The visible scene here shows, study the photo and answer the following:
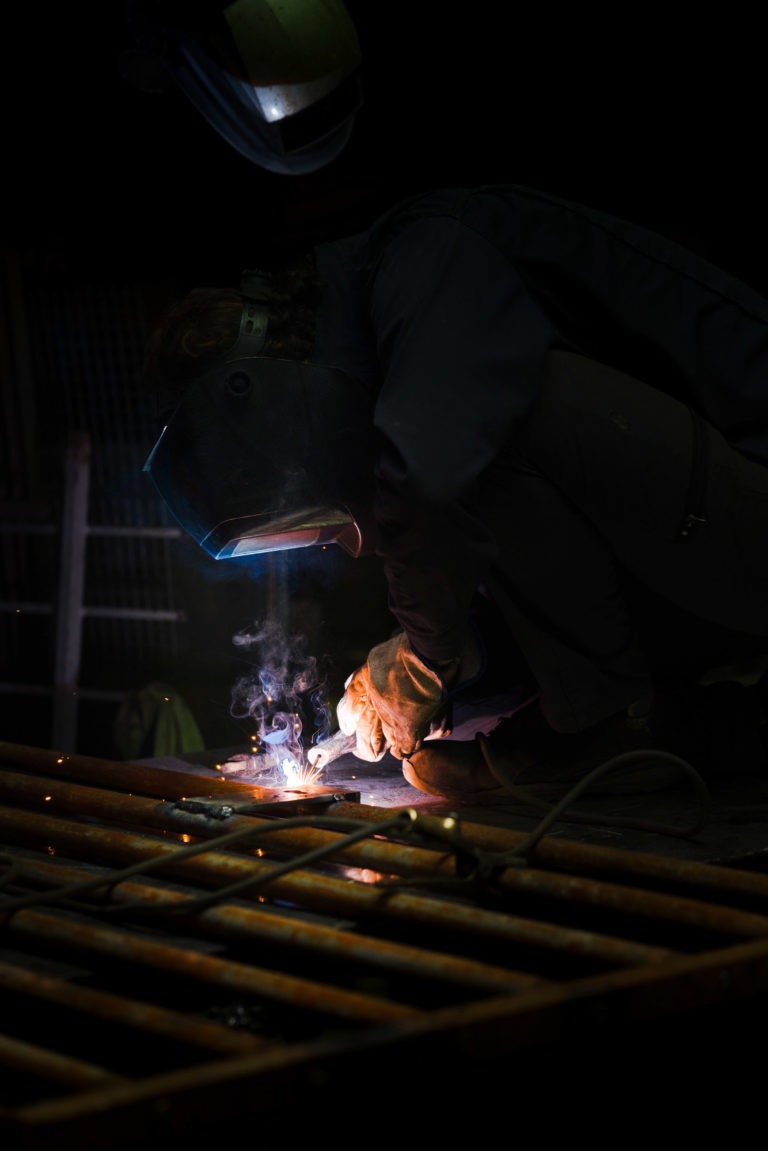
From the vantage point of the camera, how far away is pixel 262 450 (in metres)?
2.51

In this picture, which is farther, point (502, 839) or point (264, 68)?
point (264, 68)

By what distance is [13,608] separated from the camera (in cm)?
557

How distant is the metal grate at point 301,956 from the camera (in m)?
1.09

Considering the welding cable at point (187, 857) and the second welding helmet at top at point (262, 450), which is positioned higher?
the second welding helmet at top at point (262, 450)

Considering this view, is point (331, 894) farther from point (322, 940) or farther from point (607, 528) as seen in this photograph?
point (607, 528)

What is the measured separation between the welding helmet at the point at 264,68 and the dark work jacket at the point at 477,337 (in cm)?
74

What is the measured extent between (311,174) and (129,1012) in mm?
3942

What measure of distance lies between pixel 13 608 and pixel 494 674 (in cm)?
348

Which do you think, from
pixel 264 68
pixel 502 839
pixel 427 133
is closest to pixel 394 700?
pixel 502 839

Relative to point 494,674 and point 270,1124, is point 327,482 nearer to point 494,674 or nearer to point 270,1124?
point 494,674

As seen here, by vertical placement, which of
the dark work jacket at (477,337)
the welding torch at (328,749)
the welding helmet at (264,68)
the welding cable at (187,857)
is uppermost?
the welding helmet at (264,68)

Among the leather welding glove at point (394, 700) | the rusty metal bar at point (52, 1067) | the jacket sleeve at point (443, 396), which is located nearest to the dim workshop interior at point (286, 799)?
the rusty metal bar at point (52, 1067)

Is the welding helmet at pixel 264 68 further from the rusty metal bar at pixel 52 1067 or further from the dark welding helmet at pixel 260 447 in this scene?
the rusty metal bar at pixel 52 1067

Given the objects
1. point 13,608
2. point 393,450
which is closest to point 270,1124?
point 393,450
